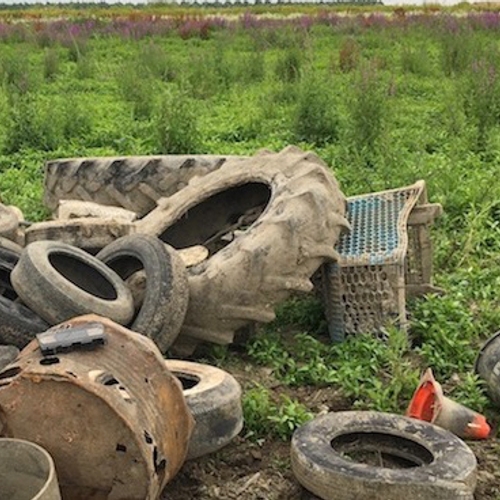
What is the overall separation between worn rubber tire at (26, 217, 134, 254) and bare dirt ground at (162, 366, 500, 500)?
151 centimetres

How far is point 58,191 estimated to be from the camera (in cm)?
661

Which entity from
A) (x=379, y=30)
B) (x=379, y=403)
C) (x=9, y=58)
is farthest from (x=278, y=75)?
(x=379, y=403)

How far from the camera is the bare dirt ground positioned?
337 cm

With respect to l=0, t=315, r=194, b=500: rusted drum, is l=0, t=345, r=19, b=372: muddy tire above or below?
below

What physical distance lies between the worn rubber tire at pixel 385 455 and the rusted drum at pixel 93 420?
547 millimetres

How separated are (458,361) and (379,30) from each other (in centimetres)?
1714

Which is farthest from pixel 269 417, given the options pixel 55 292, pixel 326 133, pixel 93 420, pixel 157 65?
pixel 157 65

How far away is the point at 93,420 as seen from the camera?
9.26 feet

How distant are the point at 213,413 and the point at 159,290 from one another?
77cm

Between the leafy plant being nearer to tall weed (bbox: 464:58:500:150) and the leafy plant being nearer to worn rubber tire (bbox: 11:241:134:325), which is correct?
worn rubber tire (bbox: 11:241:134:325)

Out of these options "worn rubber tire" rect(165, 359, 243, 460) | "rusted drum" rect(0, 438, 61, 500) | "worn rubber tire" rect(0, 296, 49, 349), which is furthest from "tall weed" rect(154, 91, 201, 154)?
"rusted drum" rect(0, 438, 61, 500)

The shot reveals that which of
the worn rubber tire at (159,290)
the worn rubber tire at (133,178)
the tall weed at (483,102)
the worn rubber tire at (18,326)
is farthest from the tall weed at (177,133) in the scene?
the worn rubber tire at (18,326)

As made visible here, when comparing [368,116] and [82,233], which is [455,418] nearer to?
[82,233]

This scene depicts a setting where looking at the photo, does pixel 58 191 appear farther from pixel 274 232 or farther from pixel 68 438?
pixel 68 438
